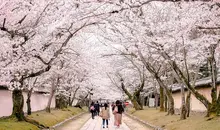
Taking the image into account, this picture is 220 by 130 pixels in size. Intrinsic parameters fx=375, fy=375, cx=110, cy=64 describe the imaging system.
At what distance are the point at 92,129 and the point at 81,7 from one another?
38.5 ft

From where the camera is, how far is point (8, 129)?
1898 cm

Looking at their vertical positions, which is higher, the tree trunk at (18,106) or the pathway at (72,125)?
the tree trunk at (18,106)

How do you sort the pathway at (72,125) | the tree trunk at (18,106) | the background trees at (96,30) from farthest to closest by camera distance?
the pathway at (72,125) < the tree trunk at (18,106) < the background trees at (96,30)

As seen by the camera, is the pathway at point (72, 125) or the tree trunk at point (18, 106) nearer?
the tree trunk at point (18, 106)

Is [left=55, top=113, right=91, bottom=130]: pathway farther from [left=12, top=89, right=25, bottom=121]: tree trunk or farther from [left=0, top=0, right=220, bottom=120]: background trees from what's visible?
[left=0, top=0, right=220, bottom=120]: background trees

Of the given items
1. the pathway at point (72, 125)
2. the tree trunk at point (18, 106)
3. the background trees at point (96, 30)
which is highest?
the background trees at point (96, 30)

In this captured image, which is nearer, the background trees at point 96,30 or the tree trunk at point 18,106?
the background trees at point 96,30

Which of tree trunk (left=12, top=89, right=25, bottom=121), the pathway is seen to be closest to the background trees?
tree trunk (left=12, top=89, right=25, bottom=121)

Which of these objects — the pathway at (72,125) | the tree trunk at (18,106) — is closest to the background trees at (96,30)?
the tree trunk at (18,106)

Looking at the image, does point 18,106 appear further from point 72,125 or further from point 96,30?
point 96,30

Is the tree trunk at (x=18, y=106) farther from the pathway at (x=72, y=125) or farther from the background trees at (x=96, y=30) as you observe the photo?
the pathway at (x=72, y=125)

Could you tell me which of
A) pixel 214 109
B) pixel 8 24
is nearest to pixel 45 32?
pixel 8 24

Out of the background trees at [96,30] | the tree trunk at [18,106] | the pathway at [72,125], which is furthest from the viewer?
the pathway at [72,125]

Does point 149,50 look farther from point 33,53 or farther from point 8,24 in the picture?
point 8,24
